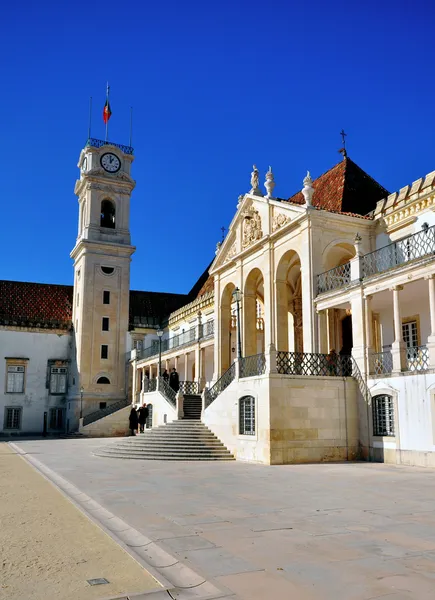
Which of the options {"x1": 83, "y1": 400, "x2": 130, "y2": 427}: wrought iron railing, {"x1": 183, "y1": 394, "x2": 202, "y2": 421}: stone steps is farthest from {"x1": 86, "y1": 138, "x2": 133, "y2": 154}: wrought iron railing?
{"x1": 183, "y1": 394, "x2": 202, "y2": 421}: stone steps

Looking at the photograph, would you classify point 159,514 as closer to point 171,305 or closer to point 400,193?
point 400,193

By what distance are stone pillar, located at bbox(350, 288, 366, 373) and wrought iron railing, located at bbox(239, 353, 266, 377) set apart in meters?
3.14

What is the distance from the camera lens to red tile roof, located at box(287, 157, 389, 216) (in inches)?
1004

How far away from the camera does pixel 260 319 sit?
107ft

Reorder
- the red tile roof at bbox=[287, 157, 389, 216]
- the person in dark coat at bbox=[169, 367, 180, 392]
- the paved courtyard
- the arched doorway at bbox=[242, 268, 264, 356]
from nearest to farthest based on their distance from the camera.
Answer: the paved courtyard < the red tile roof at bbox=[287, 157, 389, 216] < the arched doorway at bbox=[242, 268, 264, 356] < the person in dark coat at bbox=[169, 367, 180, 392]

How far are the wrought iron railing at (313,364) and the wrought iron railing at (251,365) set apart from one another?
99cm

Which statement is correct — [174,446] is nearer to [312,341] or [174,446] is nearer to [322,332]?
[312,341]

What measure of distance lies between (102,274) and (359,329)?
98.4ft

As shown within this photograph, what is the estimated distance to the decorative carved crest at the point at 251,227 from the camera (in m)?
26.2

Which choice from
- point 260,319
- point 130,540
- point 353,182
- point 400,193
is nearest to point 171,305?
point 260,319

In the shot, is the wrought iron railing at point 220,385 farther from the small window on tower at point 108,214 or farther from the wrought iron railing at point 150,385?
the small window on tower at point 108,214

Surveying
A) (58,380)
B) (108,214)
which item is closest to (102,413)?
(58,380)

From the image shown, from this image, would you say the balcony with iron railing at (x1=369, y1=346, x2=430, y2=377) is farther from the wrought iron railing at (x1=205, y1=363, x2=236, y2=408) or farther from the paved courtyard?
the wrought iron railing at (x1=205, y1=363, x2=236, y2=408)

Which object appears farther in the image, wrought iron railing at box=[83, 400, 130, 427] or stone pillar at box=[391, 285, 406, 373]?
wrought iron railing at box=[83, 400, 130, 427]
